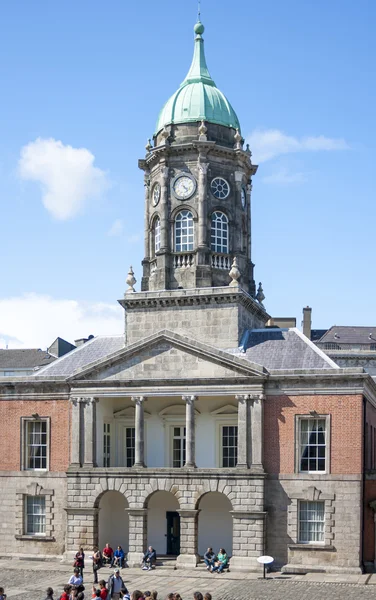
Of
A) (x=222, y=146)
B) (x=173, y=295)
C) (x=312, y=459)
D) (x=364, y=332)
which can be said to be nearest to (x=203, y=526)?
(x=312, y=459)

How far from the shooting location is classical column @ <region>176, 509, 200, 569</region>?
4128 cm

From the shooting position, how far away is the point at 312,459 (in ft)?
136

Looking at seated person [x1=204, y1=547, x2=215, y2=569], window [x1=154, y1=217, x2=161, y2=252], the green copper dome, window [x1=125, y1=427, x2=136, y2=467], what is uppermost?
the green copper dome

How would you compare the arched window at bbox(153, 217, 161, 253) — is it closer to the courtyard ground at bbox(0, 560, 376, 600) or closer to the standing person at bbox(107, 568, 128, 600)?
the courtyard ground at bbox(0, 560, 376, 600)

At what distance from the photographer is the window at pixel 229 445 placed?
146 ft

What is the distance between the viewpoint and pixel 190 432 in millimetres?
42312

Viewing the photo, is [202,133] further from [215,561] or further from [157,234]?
[215,561]

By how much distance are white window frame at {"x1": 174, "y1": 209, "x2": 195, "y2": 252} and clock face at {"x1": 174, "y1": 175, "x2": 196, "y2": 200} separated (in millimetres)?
821

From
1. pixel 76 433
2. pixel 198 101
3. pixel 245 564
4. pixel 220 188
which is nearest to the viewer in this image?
pixel 245 564

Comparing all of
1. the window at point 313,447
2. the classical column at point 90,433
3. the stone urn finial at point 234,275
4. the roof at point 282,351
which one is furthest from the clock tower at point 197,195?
the window at point 313,447

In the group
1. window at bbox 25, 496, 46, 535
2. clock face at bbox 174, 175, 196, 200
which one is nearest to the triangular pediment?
window at bbox 25, 496, 46, 535

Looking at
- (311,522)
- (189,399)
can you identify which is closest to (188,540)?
(311,522)

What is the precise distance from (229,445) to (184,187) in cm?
1372

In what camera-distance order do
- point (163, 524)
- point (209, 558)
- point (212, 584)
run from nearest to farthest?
point (212, 584), point (209, 558), point (163, 524)
